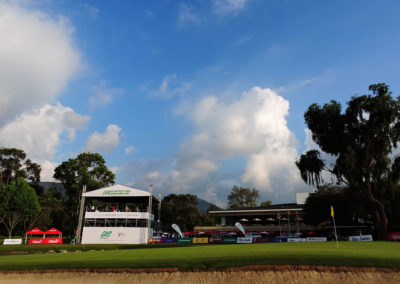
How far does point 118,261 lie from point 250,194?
3736 inches

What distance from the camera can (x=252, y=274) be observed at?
14.6 metres

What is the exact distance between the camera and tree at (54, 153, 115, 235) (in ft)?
220

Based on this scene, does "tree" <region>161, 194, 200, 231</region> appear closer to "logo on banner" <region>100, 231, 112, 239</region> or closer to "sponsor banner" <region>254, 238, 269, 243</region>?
"logo on banner" <region>100, 231, 112, 239</region>

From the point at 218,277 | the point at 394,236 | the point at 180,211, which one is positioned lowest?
the point at 218,277

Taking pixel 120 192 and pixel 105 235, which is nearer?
pixel 105 235

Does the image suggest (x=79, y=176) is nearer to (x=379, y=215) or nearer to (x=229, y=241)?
(x=229, y=241)

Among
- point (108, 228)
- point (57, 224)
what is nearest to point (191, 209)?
point (57, 224)

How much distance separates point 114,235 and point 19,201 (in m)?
21.5

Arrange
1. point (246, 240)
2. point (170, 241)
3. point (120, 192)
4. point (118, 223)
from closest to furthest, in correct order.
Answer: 1. point (246, 240)
2. point (170, 241)
3. point (120, 192)
4. point (118, 223)

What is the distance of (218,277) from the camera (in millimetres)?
14555

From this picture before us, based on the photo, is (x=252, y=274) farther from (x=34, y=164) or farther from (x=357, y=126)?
(x=34, y=164)

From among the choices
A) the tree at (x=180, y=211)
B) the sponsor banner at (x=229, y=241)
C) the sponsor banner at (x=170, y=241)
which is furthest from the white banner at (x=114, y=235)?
the tree at (x=180, y=211)

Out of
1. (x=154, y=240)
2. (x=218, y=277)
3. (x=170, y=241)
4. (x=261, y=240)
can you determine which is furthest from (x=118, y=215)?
(x=218, y=277)

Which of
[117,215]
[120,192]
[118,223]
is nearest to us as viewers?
[117,215]
